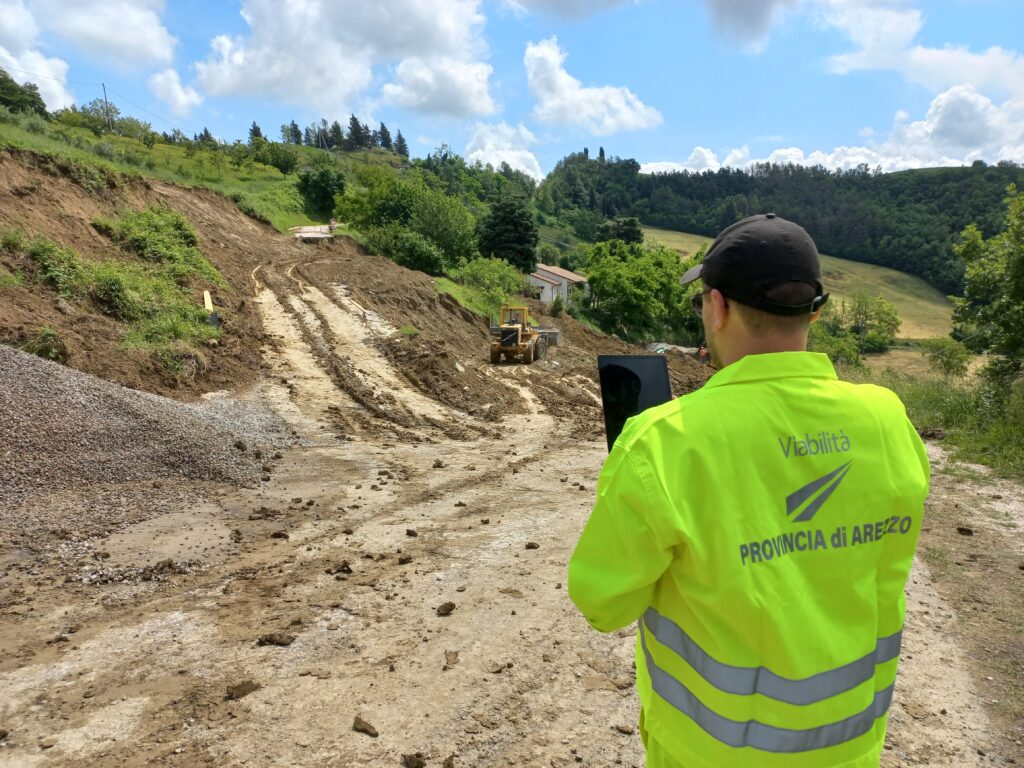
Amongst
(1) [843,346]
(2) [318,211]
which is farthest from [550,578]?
(2) [318,211]

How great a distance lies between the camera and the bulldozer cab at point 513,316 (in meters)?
21.4

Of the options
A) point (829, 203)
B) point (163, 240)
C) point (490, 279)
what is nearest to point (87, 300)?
point (163, 240)

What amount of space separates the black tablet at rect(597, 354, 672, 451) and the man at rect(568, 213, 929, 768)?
1.69 feet

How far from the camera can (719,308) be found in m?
1.52

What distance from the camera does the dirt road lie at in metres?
3.20

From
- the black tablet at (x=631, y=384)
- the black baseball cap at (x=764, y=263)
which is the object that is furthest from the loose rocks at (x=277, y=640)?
the black baseball cap at (x=764, y=263)

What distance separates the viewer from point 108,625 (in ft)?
14.5

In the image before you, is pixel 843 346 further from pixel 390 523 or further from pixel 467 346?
pixel 390 523

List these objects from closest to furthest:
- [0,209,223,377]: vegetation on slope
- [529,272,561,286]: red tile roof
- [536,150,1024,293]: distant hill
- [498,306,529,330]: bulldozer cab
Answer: [0,209,223,377]: vegetation on slope < [498,306,529,330]: bulldozer cab < [529,272,561,286]: red tile roof < [536,150,1024,293]: distant hill

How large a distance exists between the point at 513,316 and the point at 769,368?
68.9 ft

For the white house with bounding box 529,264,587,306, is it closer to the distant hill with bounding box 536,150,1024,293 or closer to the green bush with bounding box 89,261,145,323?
the green bush with bounding box 89,261,145,323

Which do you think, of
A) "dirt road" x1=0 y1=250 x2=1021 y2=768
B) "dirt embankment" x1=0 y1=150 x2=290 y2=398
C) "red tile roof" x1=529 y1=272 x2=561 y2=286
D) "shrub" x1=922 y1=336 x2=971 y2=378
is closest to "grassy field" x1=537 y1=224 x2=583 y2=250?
"red tile roof" x1=529 y1=272 x2=561 y2=286

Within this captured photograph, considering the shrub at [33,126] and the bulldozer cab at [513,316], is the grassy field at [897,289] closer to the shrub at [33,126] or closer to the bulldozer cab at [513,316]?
the bulldozer cab at [513,316]

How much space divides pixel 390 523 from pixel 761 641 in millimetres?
5835
